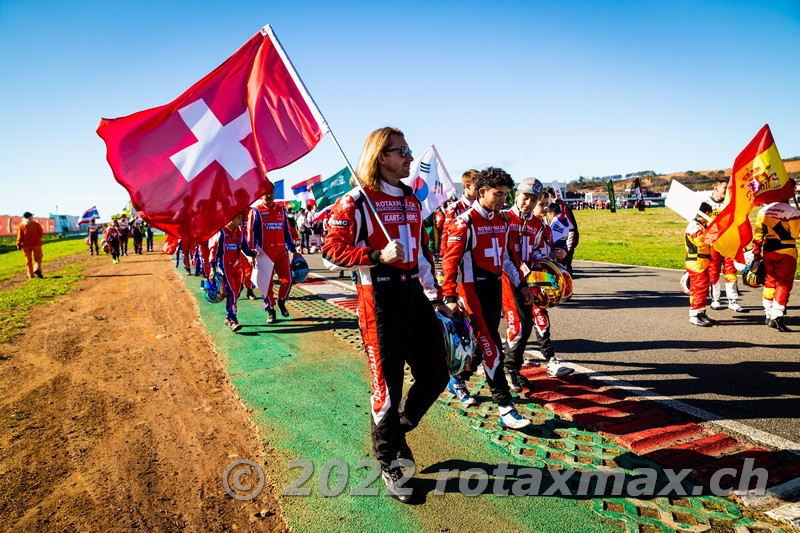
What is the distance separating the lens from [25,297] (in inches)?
500

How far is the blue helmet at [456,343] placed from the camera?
3465mm

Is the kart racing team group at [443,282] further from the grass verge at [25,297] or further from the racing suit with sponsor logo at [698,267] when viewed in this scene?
the grass verge at [25,297]

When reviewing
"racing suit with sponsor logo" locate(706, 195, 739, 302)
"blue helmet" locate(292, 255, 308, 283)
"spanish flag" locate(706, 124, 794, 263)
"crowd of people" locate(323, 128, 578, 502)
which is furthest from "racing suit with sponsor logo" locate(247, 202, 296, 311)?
"racing suit with sponsor logo" locate(706, 195, 739, 302)

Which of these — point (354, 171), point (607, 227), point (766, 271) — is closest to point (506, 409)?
point (354, 171)

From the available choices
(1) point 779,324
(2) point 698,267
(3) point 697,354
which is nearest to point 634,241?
(2) point 698,267

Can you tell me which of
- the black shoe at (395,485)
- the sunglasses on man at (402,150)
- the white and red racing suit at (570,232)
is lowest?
the black shoe at (395,485)

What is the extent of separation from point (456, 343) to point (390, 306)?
63cm

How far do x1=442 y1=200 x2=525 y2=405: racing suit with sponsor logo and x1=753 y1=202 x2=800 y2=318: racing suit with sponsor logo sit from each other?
5.53 metres

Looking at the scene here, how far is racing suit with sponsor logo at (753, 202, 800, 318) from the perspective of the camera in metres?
7.30

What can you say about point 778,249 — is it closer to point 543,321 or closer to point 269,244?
point 543,321

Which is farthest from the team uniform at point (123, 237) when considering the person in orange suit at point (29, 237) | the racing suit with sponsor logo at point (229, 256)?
the racing suit with sponsor logo at point (229, 256)

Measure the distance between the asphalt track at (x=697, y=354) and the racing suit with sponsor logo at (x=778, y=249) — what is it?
0.50m

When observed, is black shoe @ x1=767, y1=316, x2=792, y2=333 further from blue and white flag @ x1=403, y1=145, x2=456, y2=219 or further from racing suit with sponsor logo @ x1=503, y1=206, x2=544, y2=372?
blue and white flag @ x1=403, y1=145, x2=456, y2=219

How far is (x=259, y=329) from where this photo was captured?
8.50 metres
